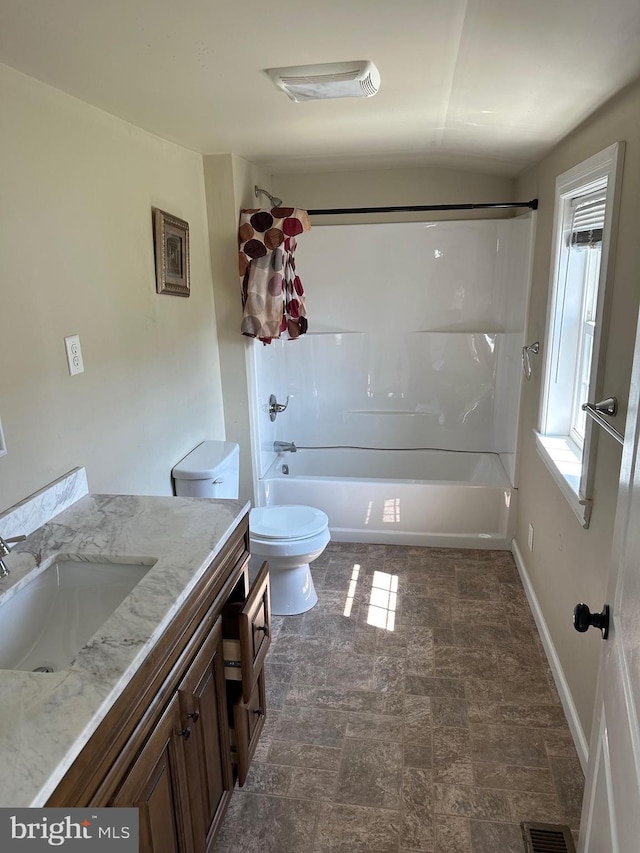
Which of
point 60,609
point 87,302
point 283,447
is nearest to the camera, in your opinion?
point 60,609

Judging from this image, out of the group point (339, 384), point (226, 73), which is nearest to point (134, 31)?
point (226, 73)

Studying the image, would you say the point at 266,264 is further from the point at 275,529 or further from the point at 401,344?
the point at 275,529

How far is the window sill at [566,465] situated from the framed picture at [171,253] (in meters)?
1.69

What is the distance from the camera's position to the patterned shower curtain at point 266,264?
9.39 ft

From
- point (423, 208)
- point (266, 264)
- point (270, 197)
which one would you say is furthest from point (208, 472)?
point (423, 208)

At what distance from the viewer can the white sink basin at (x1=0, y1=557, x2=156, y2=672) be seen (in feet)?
4.03

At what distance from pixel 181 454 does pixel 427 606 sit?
133cm

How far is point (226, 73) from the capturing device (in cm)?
162

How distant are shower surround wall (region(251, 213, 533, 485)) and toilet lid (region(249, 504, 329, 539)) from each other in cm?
57

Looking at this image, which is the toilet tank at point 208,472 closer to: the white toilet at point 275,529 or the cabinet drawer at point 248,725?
the white toilet at point 275,529

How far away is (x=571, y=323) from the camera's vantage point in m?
2.40

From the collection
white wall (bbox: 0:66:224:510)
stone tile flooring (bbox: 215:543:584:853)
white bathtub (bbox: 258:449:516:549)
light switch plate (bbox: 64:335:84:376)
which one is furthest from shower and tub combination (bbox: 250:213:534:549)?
light switch plate (bbox: 64:335:84:376)

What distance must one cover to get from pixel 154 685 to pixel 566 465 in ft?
5.61

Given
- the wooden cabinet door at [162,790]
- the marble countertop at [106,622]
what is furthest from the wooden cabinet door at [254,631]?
the wooden cabinet door at [162,790]
